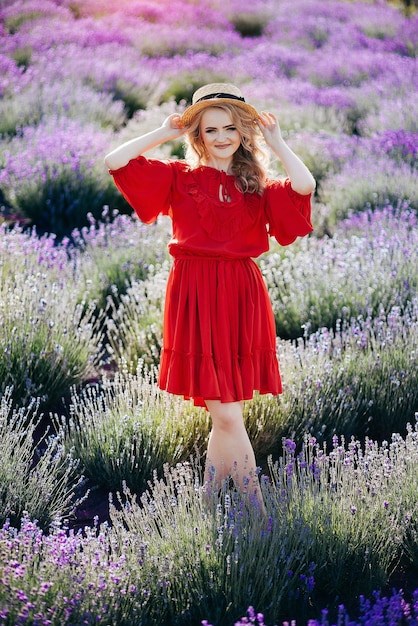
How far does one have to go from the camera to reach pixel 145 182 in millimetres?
2801

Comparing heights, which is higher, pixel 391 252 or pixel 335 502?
pixel 391 252

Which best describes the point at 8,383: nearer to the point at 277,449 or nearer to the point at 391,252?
the point at 277,449

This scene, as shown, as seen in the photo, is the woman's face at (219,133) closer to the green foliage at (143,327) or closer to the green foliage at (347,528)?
the green foliage at (347,528)

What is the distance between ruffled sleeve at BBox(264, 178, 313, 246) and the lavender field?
1.65 feet

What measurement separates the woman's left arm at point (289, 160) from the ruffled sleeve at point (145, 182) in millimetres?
382

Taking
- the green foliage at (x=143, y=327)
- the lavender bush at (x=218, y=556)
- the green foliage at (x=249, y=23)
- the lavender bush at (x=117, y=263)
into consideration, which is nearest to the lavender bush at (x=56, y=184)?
the lavender bush at (x=117, y=263)

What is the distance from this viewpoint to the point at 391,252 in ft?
15.4

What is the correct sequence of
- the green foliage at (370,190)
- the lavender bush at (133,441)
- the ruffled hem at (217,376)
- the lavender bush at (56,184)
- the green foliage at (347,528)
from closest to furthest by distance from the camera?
the green foliage at (347,528)
the ruffled hem at (217,376)
the lavender bush at (133,441)
the green foliage at (370,190)
the lavender bush at (56,184)

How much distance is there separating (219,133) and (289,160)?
271 millimetres

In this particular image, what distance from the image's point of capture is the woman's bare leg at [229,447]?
2.78 m

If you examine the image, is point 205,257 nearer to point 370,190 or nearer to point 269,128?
point 269,128

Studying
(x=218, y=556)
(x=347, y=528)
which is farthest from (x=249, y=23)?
(x=218, y=556)

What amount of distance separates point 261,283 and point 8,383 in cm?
144

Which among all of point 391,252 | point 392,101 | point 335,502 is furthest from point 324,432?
point 392,101
